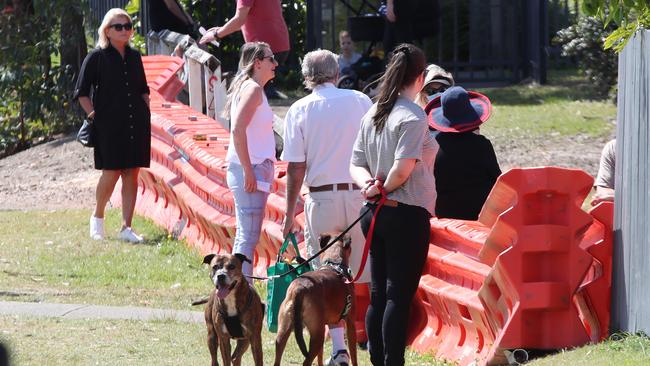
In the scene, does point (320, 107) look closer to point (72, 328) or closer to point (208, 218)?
point (72, 328)

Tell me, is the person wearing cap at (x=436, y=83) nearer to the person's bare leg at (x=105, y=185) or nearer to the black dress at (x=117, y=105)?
the black dress at (x=117, y=105)

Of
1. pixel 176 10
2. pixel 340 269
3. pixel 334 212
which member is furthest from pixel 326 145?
pixel 176 10

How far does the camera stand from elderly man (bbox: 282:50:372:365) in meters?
7.12

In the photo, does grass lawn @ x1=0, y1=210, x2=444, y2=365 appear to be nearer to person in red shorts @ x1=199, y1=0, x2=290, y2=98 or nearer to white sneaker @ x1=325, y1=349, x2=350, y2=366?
white sneaker @ x1=325, y1=349, x2=350, y2=366

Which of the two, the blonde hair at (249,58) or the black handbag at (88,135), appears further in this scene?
A: the black handbag at (88,135)

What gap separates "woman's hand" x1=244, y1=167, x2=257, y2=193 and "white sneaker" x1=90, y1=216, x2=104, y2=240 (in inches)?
152

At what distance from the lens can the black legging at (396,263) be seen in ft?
20.2

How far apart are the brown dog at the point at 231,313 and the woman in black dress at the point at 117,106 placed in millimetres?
4765

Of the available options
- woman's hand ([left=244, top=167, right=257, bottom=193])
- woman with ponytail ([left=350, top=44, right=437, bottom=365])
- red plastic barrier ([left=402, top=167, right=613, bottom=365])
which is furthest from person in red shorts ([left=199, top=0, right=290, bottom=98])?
woman with ponytail ([left=350, top=44, right=437, bottom=365])

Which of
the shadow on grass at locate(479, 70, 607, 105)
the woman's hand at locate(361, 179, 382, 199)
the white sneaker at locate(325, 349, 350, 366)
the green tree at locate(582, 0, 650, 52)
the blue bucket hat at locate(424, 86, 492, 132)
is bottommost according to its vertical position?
the white sneaker at locate(325, 349, 350, 366)

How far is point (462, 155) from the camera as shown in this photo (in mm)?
7809

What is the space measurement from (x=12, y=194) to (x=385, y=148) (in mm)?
10309

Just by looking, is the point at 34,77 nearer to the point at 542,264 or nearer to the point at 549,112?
the point at 549,112

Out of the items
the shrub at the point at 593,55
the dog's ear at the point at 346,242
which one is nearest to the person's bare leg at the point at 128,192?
the dog's ear at the point at 346,242
